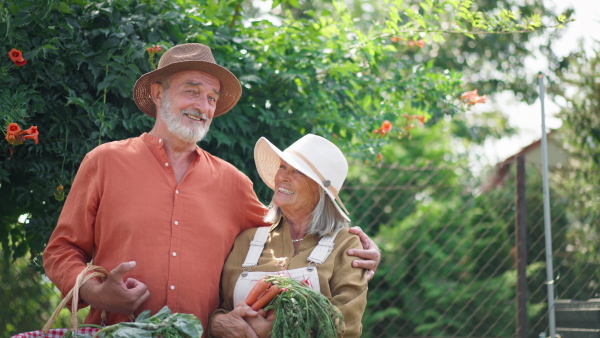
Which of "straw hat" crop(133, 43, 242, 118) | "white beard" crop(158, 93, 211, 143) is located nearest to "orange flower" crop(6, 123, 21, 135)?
"straw hat" crop(133, 43, 242, 118)

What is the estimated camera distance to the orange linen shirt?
3.07m

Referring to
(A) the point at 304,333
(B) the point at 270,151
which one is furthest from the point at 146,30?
(A) the point at 304,333

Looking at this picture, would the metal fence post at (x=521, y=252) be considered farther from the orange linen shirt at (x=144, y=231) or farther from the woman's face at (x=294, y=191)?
the orange linen shirt at (x=144, y=231)

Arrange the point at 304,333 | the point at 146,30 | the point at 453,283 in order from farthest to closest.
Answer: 1. the point at 453,283
2. the point at 146,30
3. the point at 304,333

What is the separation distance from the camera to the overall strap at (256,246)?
323 centimetres

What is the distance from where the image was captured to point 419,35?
15.4ft

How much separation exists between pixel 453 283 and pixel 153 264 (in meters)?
4.50

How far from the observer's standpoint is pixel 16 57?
347 cm

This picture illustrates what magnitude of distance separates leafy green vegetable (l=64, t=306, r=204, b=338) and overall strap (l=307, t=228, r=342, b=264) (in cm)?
65

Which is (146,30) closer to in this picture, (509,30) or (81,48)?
(81,48)

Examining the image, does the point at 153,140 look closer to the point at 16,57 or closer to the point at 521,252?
the point at 16,57

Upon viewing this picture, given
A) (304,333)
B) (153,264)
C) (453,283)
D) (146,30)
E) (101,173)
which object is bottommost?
(453,283)

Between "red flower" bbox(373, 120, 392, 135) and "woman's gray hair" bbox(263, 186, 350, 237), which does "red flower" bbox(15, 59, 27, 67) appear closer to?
"woman's gray hair" bbox(263, 186, 350, 237)

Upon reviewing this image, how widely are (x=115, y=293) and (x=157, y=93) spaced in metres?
1.11
